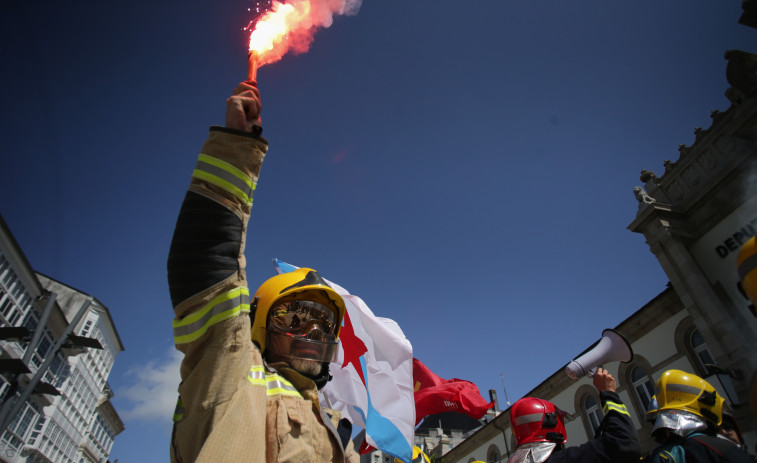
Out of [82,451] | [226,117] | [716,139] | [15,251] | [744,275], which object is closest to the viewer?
[226,117]

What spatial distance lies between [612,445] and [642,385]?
46.2ft

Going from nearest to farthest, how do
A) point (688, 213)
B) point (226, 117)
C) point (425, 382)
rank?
point (226, 117), point (425, 382), point (688, 213)

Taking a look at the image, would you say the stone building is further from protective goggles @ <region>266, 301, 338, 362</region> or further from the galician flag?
protective goggles @ <region>266, 301, 338, 362</region>

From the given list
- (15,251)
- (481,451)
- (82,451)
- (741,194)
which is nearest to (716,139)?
(741,194)

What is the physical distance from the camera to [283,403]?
5.70ft

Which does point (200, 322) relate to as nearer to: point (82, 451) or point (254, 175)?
point (254, 175)

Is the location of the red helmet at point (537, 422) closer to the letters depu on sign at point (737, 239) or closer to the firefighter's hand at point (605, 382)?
the firefighter's hand at point (605, 382)

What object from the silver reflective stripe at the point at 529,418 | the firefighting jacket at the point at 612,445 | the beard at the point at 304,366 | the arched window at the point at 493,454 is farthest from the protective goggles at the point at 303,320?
the arched window at the point at 493,454

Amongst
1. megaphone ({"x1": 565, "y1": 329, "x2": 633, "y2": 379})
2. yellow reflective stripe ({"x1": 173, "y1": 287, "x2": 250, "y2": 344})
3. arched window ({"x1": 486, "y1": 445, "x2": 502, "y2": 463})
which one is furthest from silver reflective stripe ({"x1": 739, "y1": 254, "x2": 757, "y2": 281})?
arched window ({"x1": 486, "y1": 445, "x2": 502, "y2": 463})

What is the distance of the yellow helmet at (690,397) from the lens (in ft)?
12.1

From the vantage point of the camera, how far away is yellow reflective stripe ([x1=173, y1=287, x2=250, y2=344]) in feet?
4.72

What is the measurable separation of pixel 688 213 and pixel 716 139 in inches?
94.9

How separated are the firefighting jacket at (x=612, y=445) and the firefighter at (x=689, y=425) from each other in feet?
1.10

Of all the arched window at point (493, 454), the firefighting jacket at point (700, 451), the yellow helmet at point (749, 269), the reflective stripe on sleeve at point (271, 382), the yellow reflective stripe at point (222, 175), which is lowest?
the reflective stripe on sleeve at point (271, 382)
